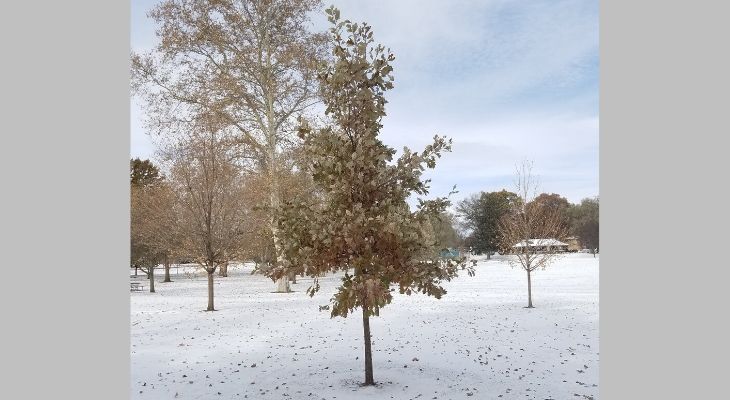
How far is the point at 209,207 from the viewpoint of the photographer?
1336 cm

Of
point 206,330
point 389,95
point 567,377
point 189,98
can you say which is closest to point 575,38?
point 389,95

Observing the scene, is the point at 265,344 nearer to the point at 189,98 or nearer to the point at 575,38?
the point at 575,38

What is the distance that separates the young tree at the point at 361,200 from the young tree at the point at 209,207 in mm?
8289

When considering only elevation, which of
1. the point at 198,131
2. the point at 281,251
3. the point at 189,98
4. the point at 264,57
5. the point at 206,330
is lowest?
the point at 206,330

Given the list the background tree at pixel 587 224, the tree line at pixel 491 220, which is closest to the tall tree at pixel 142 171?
the tree line at pixel 491 220

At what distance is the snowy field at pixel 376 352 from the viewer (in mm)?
5742

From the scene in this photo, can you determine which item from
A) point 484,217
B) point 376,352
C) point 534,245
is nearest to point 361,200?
point 376,352

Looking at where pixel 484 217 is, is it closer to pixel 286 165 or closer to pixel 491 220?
pixel 491 220

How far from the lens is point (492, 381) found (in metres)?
6.05

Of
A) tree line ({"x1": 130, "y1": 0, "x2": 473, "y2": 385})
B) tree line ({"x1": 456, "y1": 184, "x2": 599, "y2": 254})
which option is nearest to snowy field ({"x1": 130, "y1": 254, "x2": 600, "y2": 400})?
tree line ({"x1": 130, "y1": 0, "x2": 473, "y2": 385})

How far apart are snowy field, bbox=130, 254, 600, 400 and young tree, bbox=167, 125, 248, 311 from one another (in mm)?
1528

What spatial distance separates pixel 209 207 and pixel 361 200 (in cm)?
864

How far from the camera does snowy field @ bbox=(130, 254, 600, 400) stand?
5742mm

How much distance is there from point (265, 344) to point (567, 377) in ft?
15.3
